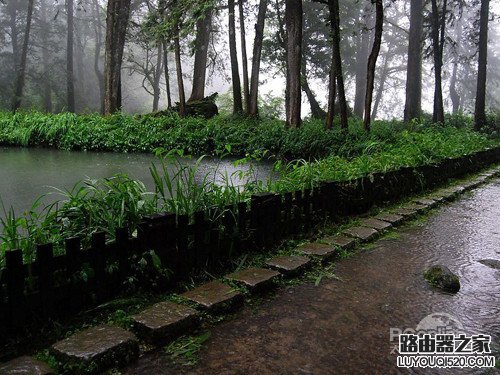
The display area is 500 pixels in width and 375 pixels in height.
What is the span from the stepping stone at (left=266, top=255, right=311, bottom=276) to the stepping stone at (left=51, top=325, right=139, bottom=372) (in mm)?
1329

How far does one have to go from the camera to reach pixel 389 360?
83.2 inches

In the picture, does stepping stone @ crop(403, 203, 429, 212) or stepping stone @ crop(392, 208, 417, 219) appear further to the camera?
stepping stone @ crop(403, 203, 429, 212)

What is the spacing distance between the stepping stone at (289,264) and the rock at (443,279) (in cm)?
91

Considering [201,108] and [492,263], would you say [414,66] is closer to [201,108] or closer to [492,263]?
[201,108]

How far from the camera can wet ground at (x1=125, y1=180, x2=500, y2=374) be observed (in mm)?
2047

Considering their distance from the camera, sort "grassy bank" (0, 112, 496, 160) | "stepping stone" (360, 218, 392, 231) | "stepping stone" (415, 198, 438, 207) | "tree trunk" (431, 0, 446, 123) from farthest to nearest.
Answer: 1. "tree trunk" (431, 0, 446, 123)
2. "grassy bank" (0, 112, 496, 160)
3. "stepping stone" (415, 198, 438, 207)
4. "stepping stone" (360, 218, 392, 231)

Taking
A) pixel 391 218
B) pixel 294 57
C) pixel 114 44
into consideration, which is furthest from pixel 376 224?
pixel 114 44

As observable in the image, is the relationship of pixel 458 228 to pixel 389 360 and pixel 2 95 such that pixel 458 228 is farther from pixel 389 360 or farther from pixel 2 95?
pixel 2 95

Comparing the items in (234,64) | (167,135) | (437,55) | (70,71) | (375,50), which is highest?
(70,71)

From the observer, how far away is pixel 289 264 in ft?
10.6

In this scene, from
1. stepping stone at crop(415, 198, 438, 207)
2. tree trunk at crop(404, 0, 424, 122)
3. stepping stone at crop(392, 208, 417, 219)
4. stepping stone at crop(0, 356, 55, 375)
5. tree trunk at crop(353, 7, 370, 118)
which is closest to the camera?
stepping stone at crop(0, 356, 55, 375)

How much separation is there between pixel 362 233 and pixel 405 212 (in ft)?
4.13

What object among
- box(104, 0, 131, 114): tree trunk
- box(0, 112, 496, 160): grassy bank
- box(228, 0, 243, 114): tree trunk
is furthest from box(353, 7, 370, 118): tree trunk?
box(104, 0, 131, 114): tree trunk

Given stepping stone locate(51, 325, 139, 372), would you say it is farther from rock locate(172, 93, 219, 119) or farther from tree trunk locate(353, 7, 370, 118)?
tree trunk locate(353, 7, 370, 118)
